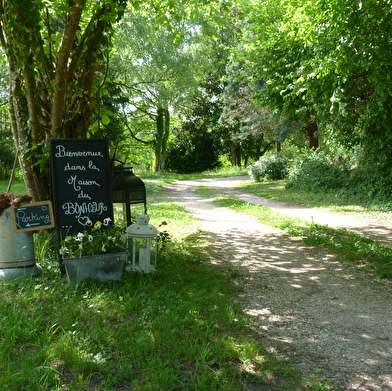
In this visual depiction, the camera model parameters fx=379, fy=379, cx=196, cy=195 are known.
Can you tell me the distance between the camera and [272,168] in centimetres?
2348

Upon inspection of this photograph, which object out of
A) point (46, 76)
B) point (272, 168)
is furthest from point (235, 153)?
point (46, 76)

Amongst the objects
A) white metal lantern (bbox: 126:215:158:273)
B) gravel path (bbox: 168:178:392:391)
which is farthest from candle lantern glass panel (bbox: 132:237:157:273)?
gravel path (bbox: 168:178:392:391)

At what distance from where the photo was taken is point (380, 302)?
14.0 ft

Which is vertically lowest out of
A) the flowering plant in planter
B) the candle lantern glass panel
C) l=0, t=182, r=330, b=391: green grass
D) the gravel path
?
the gravel path

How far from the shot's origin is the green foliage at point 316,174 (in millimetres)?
15719

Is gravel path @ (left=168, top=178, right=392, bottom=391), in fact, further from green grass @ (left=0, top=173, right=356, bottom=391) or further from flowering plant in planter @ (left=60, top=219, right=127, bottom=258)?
flowering plant in planter @ (left=60, top=219, right=127, bottom=258)

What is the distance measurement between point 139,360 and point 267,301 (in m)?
1.89

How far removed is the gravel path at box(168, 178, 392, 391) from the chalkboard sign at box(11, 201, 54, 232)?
252cm

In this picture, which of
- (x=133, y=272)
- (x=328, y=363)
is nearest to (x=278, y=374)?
(x=328, y=363)

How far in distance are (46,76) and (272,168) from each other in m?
19.4

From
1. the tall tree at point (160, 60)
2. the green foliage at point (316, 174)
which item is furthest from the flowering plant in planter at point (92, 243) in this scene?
the tall tree at point (160, 60)

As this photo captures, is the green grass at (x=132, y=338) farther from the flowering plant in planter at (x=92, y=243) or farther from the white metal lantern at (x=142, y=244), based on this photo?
the flowering plant in planter at (x=92, y=243)

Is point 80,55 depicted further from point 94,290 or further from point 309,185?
point 309,185

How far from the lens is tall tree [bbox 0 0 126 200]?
494 cm
